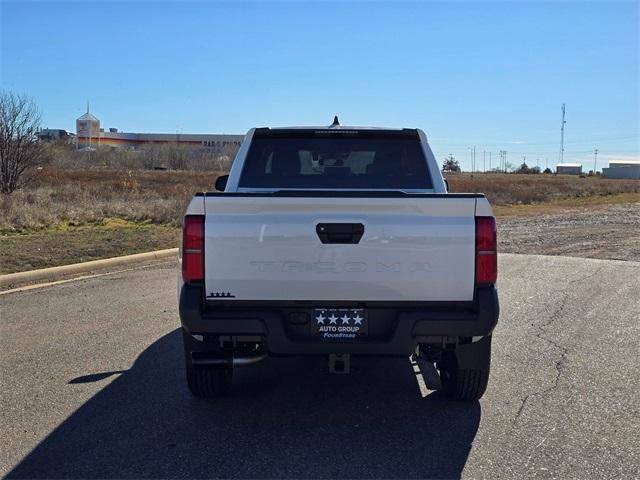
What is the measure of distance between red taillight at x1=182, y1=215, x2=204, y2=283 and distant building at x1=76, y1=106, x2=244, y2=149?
114 metres

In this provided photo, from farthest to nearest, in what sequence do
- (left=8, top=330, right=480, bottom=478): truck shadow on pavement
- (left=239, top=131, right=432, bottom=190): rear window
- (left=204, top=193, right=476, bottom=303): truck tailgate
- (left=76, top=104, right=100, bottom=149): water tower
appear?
(left=76, top=104, right=100, bottom=149): water tower → (left=239, top=131, right=432, bottom=190): rear window → (left=204, top=193, right=476, bottom=303): truck tailgate → (left=8, top=330, right=480, bottom=478): truck shadow on pavement

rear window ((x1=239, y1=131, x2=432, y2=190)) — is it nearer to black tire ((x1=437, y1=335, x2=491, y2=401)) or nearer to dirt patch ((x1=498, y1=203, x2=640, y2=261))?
black tire ((x1=437, y1=335, x2=491, y2=401))

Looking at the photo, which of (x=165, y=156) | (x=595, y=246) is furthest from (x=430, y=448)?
(x=165, y=156)

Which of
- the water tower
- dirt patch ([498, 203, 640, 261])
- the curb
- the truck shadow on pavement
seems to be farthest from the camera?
the water tower

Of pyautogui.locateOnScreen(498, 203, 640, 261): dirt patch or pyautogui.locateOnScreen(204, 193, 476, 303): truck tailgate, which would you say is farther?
pyautogui.locateOnScreen(498, 203, 640, 261): dirt patch

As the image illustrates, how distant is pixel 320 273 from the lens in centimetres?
416

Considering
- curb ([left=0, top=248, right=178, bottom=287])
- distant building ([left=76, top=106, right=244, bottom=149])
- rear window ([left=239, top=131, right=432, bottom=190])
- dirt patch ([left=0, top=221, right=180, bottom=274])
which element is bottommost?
curb ([left=0, top=248, right=178, bottom=287])

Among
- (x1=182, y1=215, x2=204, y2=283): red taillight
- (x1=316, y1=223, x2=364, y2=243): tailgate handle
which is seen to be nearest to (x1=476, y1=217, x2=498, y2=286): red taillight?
(x1=316, y1=223, x2=364, y2=243): tailgate handle

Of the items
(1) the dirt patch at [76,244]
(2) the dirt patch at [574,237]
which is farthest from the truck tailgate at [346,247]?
(2) the dirt patch at [574,237]

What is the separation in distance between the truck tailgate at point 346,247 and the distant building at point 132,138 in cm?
11442

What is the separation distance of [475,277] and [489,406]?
121 cm

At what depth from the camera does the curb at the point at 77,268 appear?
9.54 m

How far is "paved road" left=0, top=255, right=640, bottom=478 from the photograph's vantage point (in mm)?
3879

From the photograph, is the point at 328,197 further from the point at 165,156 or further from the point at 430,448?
the point at 165,156
